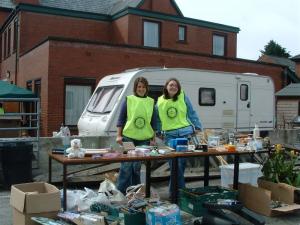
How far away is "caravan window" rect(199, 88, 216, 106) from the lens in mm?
13625

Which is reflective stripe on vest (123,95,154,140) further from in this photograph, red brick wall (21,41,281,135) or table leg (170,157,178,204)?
red brick wall (21,41,281,135)

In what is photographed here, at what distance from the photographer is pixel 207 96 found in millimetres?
13766

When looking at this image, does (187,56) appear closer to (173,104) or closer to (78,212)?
(173,104)

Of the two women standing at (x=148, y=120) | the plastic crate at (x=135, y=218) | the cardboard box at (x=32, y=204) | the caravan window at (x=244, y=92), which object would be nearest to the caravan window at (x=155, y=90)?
the caravan window at (x=244, y=92)

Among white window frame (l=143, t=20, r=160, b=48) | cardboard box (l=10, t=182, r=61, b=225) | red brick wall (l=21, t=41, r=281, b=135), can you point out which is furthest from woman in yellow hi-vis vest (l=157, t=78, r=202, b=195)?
white window frame (l=143, t=20, r=160, b=48)

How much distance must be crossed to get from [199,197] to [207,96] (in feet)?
26.5

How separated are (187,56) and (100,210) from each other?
1463 cm

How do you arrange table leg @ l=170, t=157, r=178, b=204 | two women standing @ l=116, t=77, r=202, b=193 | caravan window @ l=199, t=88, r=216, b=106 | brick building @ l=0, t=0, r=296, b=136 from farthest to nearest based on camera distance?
brick building @ l=0, t=0, r=296, b=136 → caravan window @ l=199, t=88, r=216, b=106 → two women standing @ l=116, t=77, r=202, b=193 → table leg @ l=170, t=157, r=178, b=204

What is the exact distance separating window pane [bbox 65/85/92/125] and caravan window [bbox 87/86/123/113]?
12.9ft

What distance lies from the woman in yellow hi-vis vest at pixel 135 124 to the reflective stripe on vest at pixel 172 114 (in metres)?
0.22

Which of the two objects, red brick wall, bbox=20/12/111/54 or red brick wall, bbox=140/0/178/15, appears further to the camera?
red brick wall, bbox=140/0/178/15

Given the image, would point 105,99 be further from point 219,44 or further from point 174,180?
point 219,44

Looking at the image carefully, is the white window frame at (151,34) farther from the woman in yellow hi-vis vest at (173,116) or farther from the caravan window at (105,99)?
the woman in yellow hi-vis vest at (173,116)

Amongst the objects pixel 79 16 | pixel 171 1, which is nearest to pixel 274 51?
pixel 171 1
